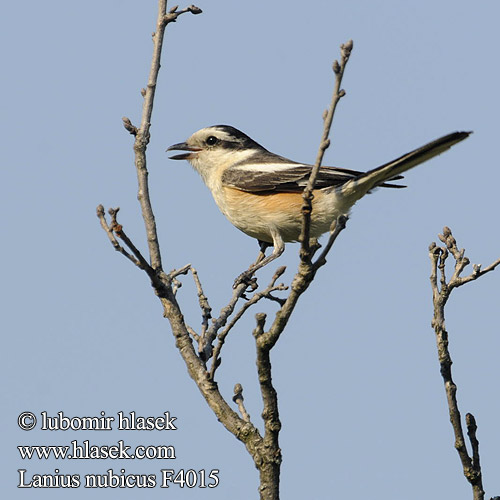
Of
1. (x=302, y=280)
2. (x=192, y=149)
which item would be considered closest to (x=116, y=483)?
(x=302, y=280)

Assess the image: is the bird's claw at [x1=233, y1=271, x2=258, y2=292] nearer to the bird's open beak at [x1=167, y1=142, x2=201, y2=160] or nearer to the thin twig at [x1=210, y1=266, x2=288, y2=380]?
the thin twig at [x1=210, y1=266, x2=288, y2=380]

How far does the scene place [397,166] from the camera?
19.6 ft

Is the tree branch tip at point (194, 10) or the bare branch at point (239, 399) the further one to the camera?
the tree branch tip at point (194, 10)

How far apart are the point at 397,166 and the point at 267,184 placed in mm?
2002

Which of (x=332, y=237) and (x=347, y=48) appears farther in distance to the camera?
(x=332, y=237)

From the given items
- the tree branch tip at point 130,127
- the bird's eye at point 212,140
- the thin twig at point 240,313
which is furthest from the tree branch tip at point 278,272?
the bird's eye at point 212,140

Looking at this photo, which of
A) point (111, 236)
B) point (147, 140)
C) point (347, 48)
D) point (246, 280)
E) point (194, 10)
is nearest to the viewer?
point (347, 48)

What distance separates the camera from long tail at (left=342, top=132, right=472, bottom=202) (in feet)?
17.2

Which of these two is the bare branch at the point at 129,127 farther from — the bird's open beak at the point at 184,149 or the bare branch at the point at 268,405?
the bird's open beak at the point at 184,149

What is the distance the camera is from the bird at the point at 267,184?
7.03 meters

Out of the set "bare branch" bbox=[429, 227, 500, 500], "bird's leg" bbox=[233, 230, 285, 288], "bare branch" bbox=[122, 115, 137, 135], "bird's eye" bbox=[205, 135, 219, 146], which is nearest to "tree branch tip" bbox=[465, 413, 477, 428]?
"bare branch" bbox=[429, 227, 500, 500]

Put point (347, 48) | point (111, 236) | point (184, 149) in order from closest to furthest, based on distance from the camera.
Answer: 1. point (347, 48)
2. point (111, 236)
3. point (184, 149)

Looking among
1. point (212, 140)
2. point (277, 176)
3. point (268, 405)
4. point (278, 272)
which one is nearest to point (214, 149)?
point (212, 140)

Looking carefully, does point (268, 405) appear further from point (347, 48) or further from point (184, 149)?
point (184, 149)
